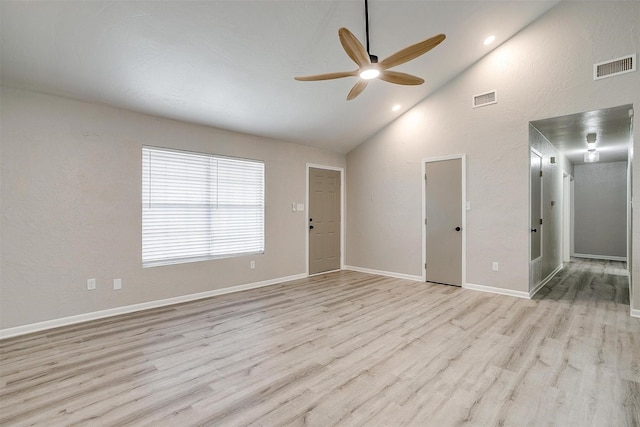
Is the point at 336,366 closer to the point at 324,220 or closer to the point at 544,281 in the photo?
the point at 324,220

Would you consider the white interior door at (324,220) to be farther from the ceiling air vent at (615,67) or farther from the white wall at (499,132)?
the ceiling air vent at (615,67)

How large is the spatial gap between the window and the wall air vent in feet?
12.2

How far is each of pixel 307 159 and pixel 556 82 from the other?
160 inches

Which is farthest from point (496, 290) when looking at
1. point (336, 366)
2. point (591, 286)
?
point (336, 366)

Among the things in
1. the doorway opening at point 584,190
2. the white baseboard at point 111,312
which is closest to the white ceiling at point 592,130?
the doorway opening at point 584,190

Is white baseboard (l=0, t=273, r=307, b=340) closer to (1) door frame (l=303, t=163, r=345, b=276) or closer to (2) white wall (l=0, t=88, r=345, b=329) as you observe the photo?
(2) white wall (l=0, t=88, r=345, b=329)

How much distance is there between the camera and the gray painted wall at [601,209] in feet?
25.4

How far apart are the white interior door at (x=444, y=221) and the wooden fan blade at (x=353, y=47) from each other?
3295 mm

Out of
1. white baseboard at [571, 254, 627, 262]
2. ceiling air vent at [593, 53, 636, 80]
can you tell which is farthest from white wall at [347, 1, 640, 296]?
white baseboard at [571, 254, 627, 262]

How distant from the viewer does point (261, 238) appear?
539 centimetres

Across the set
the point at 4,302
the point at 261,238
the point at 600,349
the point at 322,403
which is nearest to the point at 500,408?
the point at 322,403

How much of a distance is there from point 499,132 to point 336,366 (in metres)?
4.25

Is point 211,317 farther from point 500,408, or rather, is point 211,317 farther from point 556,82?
point 556,82

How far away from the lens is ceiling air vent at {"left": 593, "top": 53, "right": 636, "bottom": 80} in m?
3.64
